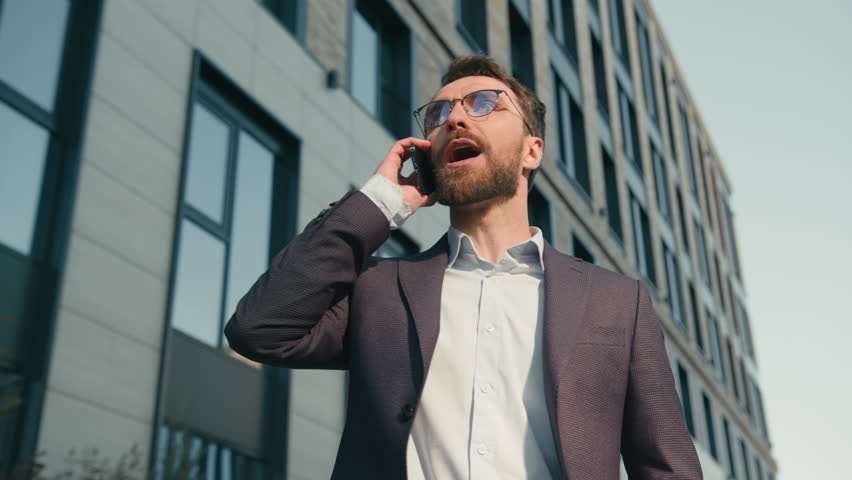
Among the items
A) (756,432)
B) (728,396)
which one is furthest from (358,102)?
(756,432)

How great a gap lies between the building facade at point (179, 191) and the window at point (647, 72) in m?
14.8

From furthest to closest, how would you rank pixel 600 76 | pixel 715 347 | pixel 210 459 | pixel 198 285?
pixel 715 347 < pixel 600 76 < pixel 198 285 < pixel 210 459

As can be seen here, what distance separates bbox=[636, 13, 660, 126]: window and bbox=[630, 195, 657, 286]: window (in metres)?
5.11

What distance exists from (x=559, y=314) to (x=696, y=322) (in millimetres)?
30197

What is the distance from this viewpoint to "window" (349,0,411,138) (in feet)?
42.7

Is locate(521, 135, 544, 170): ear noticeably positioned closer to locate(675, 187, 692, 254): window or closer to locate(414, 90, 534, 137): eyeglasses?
locate(414, 90, 534, 137): eyeglasses

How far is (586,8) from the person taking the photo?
2458cm

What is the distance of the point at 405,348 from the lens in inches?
101

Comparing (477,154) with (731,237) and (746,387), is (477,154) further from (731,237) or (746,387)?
(731,237)

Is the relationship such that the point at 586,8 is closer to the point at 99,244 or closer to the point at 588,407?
the point at 99,244

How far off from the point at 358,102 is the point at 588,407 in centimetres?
1018

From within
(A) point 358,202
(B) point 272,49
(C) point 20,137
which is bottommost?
(A) point 358,202

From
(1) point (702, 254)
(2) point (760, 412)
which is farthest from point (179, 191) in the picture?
(2) point (760, 412)

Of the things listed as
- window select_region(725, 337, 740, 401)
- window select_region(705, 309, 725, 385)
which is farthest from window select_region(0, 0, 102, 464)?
window select_region(725, 337, 740, 401)
